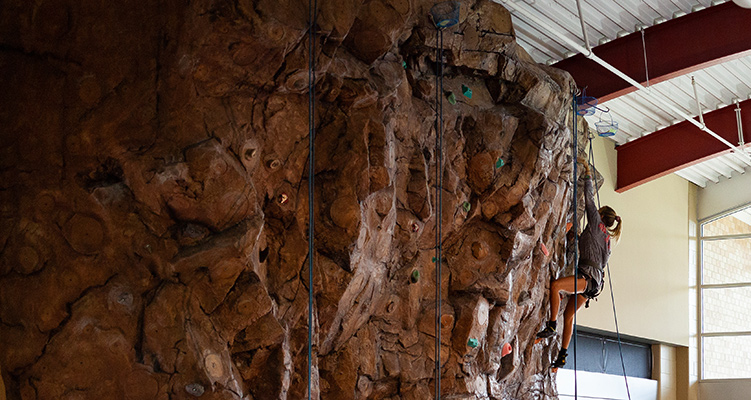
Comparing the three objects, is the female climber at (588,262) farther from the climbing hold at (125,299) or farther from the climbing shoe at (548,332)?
the climbing hold at (125,299)

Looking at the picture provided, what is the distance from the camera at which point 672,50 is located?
1117cm

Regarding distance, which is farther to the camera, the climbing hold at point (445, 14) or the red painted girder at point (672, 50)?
the red painted girder at point (672, 50)

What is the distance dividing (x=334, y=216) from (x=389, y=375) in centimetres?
179

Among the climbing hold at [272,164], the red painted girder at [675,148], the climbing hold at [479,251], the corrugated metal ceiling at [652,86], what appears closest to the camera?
the climbing hold at [272,164]

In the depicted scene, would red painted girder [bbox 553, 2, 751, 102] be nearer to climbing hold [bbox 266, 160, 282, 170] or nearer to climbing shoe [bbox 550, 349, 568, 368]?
climbing shoe [bbox 550, 349, 568, 368]

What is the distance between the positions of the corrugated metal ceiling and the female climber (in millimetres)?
2357

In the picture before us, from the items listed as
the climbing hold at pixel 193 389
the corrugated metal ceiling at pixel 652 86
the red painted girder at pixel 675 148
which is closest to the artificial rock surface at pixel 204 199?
the climbing hold at pixel 193 389

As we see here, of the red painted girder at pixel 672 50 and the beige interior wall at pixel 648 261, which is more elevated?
the red painted girder at pixel 672 50

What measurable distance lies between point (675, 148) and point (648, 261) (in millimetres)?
2298

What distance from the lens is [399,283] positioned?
765 cm

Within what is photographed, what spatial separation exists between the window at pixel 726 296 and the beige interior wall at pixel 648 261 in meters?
0.65

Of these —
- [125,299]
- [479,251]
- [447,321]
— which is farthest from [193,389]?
[479,251]

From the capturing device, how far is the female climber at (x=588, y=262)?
919 cm

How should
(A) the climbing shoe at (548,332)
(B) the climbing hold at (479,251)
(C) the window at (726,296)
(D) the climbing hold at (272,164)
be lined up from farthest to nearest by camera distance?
(C) the window at (726,296), (A) the climbing shoe at (548,332), (B) the climbing hold at (479,251), (D) the climbing hold at (272,164)
